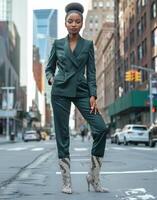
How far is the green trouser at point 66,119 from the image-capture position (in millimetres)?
6996

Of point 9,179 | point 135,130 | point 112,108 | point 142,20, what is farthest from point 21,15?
point 9,179

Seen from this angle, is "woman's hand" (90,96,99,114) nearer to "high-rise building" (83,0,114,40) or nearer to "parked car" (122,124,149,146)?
"parked car" (122,124,149,146)

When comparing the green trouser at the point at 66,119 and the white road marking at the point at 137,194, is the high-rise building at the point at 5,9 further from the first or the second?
the green trouser at the point at 66,119

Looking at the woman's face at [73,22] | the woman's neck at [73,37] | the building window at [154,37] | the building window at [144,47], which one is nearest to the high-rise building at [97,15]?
the building window at [144,47]

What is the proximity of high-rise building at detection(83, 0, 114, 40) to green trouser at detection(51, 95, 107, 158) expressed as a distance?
160 m

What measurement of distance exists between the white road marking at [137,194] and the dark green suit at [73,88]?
0.63 metres

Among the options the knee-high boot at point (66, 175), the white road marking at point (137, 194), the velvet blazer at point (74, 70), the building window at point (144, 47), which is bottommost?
the white road marking at point (137, 194)

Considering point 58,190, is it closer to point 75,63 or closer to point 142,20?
point 75,63

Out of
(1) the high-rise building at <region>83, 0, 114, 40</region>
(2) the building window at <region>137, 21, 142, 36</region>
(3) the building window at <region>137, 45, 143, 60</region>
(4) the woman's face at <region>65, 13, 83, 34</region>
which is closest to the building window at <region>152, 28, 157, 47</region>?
(3) the building window at <region>137, 45, 143, 60</region>

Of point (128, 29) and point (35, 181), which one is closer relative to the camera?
point (35, 181)

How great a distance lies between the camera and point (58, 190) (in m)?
7.64

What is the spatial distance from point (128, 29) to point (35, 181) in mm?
78328

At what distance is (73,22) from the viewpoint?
7027 millimetres

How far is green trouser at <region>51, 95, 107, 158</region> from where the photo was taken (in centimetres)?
700
